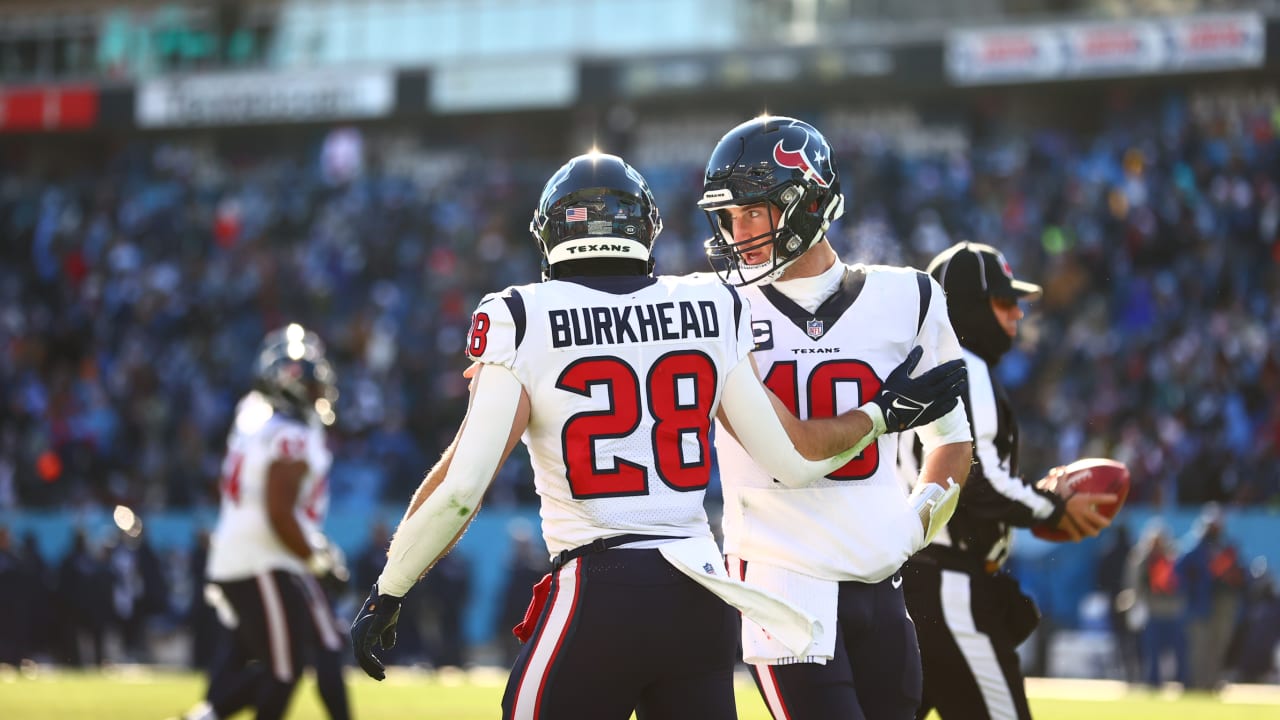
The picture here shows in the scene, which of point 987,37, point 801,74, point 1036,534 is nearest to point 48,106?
Answer: point 801,74

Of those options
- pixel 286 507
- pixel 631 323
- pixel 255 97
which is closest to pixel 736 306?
pixel 631 323

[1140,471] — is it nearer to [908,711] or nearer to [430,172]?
[908,711]

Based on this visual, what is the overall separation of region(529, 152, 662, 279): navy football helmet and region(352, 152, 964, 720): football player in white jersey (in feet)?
0.42

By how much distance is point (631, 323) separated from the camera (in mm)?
3846

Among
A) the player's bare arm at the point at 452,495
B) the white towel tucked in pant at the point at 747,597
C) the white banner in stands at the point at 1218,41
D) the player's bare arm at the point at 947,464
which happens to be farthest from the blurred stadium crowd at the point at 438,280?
the player's bare arm at the point at 452,495

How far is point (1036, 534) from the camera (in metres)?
5.30

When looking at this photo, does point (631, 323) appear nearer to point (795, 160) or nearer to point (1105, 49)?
point (795, 160)

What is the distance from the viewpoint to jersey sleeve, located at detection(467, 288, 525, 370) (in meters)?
3.77

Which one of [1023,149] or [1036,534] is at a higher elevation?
[1023,149]

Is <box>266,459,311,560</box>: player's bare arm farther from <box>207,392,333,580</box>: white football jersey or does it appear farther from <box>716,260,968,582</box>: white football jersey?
<box>716,260,968,582</box>: white football jersey

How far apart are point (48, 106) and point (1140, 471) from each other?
20.9 meters

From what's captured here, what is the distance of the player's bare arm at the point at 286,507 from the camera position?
7371 mm

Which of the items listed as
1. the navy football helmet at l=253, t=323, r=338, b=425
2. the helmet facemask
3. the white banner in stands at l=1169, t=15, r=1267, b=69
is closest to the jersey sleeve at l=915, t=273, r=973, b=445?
the helmet facemask

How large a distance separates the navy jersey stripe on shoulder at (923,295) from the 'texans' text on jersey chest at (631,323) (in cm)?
70
